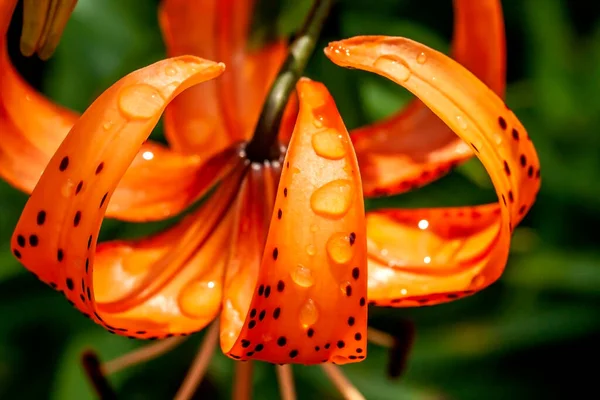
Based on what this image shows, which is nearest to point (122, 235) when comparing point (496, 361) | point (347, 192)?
point (347, 192)

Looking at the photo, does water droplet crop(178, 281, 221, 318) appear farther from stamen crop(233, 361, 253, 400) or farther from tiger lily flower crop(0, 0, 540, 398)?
stamen crop(233, 361, 253, 400)

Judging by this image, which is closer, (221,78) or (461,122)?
(461,122)

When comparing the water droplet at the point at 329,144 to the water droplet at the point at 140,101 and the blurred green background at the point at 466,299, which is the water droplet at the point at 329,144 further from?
the blurred green background at the point at 466,299

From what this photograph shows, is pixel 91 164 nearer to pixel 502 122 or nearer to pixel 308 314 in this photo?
pixel 308 314

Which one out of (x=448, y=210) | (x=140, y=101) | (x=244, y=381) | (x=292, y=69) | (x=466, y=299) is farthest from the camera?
(x=466, y=299)

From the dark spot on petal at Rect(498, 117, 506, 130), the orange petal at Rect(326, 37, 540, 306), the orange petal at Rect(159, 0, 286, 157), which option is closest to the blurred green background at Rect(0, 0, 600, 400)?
the orange petal at Rect(159, 0, 286, 157)

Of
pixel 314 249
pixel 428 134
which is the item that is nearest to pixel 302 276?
pixel 314 249
